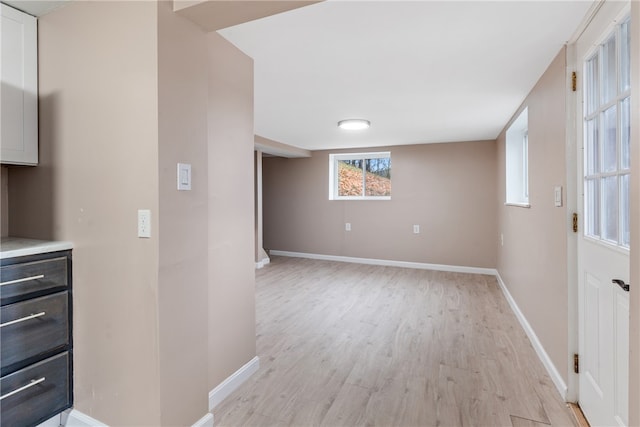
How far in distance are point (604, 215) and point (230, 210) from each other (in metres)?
1.95

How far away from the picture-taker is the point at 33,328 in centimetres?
149

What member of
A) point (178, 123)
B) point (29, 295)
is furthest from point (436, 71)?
point (29, 295)

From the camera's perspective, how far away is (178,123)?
1.46 metres

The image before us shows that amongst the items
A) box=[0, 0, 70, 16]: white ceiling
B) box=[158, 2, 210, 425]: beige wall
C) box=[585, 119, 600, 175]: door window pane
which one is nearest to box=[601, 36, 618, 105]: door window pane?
box=[585, 119, 600, 175]: door window pane

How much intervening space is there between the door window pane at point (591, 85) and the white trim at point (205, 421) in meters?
2.48

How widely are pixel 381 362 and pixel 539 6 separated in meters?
2.30

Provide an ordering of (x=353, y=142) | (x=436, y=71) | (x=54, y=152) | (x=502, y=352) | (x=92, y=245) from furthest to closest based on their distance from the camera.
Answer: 1. (x=353, y=142)
2. (x=502, y=352)
3. (x=436, y=71)
4. (x=54, y=152)
5. (x=92, y=245)

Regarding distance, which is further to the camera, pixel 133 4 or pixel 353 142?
pixel 353 142

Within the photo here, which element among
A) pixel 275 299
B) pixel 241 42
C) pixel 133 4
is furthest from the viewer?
pixel 275 299

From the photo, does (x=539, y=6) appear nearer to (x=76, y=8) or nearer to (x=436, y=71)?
(x=436, y=71)

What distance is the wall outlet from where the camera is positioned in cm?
139

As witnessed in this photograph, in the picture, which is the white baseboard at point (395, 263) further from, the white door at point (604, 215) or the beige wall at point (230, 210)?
the beige wall at point (230, 210)

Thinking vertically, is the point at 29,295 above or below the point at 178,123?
below

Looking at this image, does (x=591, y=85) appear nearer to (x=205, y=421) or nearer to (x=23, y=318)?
(x=205, y=421)
